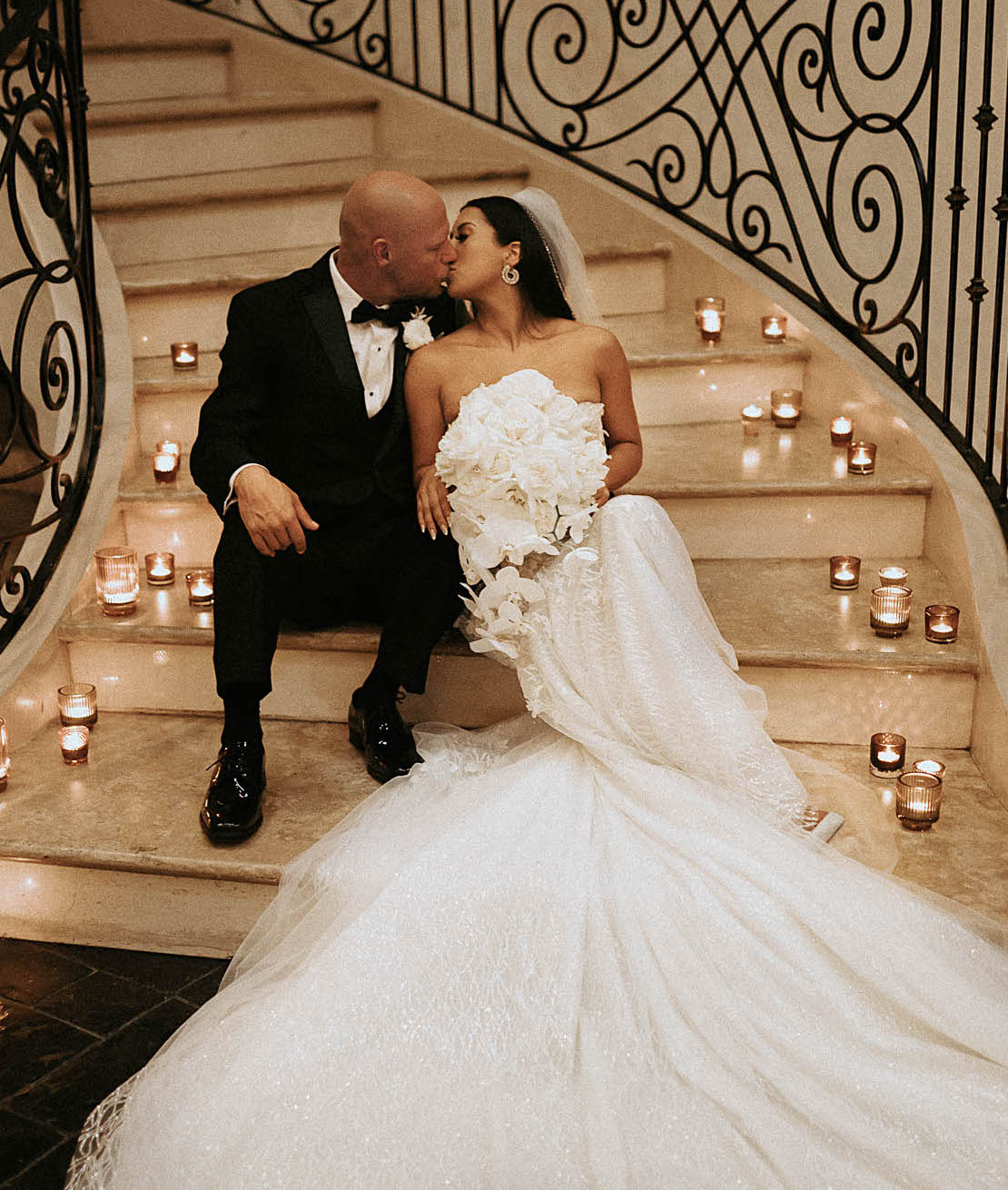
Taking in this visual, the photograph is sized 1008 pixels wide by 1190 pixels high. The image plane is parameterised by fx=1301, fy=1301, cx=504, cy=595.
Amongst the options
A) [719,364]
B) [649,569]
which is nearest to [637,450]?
[649,569]

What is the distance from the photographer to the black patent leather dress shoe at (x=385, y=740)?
278cm

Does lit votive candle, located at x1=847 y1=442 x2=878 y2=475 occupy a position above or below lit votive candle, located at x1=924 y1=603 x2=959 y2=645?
above

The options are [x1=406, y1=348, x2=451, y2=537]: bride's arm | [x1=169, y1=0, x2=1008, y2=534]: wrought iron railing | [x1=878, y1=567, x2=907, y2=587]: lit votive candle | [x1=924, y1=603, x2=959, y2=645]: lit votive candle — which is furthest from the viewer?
[x1=169, y1=0, x2=1008, y2=534]: wrought iron railing

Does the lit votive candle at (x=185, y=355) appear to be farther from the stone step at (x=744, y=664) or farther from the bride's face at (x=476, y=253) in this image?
the bride's face at (x=476, y=253)

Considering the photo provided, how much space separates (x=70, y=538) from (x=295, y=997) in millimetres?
1678

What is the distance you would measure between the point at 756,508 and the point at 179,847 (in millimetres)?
1726

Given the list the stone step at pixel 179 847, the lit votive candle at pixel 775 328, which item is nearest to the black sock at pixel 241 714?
the stone step at pixel 179 847

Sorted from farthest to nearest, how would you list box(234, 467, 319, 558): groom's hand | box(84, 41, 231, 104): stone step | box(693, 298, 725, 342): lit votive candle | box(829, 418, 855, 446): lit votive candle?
box(84, 41, 231, 104): stone step, box(693, 298, 725, 342): lit votive candle, box(829, 418, 855, 446): lit votive candle, box(234, 467, 319, 558): groom's hand

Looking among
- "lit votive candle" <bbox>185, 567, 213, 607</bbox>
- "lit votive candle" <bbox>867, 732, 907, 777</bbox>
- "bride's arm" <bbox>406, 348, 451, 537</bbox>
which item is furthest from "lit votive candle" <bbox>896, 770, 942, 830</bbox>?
"lit votive candle" <bbox>185, 567, 213, 607</bbox>

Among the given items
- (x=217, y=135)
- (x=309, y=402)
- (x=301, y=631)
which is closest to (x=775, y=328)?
(x=309, y=402)

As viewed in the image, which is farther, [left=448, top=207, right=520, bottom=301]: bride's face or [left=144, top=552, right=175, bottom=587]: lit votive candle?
[left=144, top=552, right=175, bottom=587]: lit votive candle

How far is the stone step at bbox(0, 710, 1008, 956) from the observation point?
2.52m

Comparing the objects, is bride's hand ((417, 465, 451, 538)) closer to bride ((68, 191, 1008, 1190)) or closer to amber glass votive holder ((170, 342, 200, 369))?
bride ((68, 191, 1008, 1190))

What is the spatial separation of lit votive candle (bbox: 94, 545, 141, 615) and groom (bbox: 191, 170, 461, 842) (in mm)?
442
